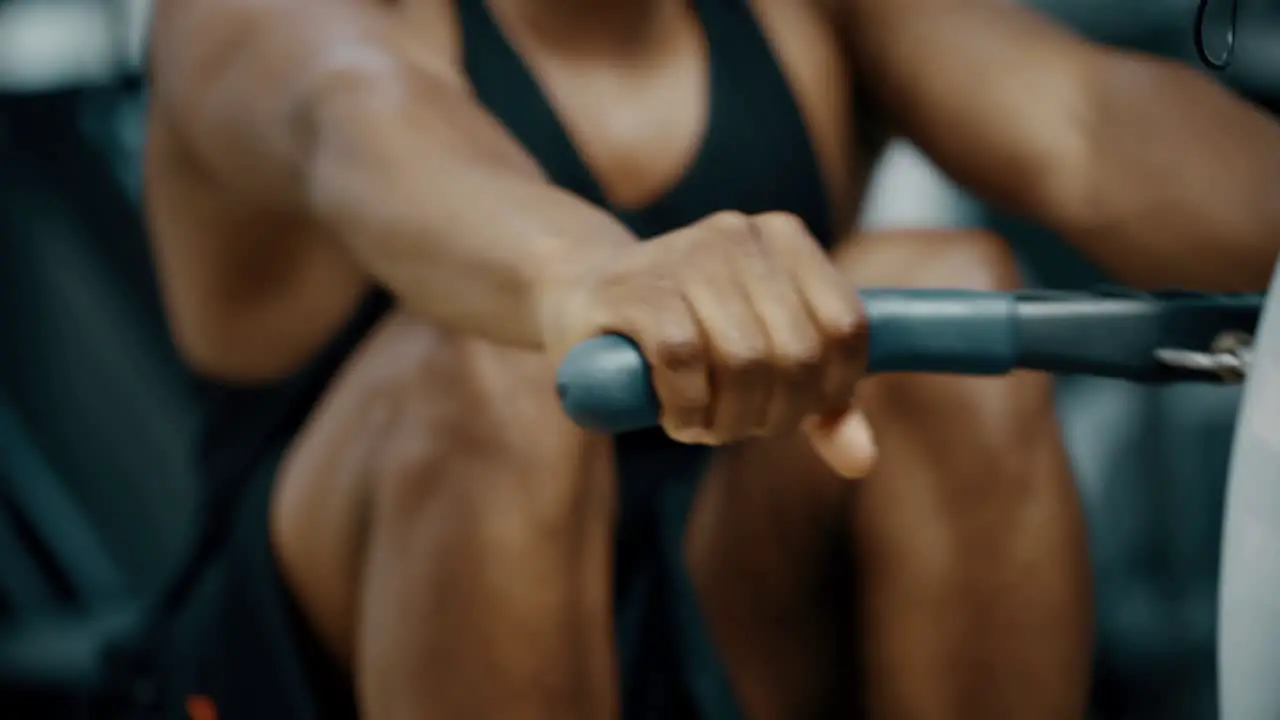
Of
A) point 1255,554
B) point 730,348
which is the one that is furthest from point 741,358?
point 1255,554

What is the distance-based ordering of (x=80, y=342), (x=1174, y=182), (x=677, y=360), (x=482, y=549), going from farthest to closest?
(x=80, y=342), (x=1174, y=182), (x=482, y=549), (x=677, y=360)

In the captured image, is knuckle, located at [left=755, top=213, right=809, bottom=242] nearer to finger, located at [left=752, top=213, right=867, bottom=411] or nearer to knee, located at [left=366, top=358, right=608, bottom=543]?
finger, located at [left=752, top=213, right=867, bottom=411]

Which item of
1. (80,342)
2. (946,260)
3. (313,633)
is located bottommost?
(80,342)

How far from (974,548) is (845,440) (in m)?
0.16

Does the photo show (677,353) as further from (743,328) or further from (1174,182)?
(1174,182)

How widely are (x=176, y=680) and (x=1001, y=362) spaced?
31 centimetres

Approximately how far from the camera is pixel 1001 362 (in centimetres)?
34

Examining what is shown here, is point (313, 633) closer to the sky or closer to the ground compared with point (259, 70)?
closer to the ground

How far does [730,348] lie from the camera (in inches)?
12.0

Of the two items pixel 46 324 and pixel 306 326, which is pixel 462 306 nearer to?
pixel 306 326

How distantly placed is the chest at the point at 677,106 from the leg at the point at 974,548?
0.09 metres

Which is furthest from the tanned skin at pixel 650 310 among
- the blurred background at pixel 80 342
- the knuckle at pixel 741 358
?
the blurred background at pixel 80 342

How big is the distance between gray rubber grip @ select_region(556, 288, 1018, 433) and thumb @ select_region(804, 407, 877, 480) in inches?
0.5

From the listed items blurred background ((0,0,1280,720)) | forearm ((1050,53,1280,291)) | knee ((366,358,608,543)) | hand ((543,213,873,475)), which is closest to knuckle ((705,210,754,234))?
hand ((543,213,873,475))
